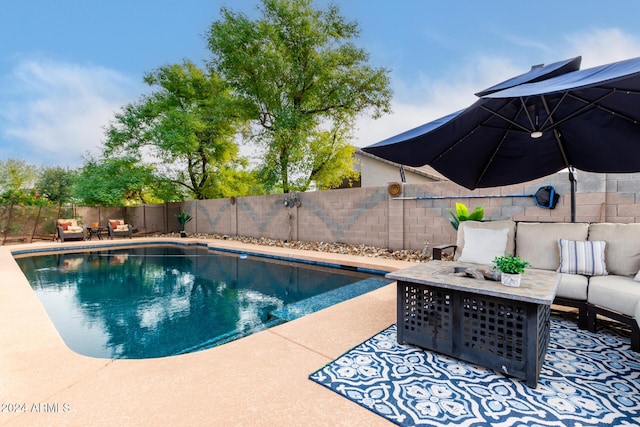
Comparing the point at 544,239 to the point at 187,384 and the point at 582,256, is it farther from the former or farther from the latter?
the point at 187,384

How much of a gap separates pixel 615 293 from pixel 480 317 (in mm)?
1378

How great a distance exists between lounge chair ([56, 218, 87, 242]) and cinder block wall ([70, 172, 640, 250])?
78.4 inches

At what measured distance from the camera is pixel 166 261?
8.45m

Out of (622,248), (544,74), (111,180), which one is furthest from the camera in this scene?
(111,180)

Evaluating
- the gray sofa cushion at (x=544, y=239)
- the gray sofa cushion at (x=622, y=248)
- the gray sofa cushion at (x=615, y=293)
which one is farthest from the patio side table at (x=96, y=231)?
the gray sofa cushion at (x=622, y=248)

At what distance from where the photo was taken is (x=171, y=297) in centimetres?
493

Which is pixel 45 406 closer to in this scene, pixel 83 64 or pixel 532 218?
pixel 532 218

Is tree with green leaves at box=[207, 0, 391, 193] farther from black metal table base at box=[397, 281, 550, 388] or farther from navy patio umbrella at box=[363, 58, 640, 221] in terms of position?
black metal table base at box=[397, 281, 550, 388]

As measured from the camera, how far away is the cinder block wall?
4750 mm

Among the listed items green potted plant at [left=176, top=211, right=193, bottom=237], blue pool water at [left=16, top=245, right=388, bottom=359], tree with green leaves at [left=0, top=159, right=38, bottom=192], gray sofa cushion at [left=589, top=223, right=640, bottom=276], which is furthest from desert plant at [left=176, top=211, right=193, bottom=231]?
tree with green leaves at [left=0, top=159, right=38, bottom=192]

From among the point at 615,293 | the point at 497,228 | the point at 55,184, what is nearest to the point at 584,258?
the point at 615,293

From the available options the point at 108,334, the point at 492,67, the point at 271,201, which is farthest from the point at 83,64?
the point at 492,67

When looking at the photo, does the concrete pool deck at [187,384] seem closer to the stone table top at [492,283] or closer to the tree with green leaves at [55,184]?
the stone table top at [492,283]

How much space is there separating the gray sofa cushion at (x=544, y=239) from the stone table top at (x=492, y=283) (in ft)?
3.45
